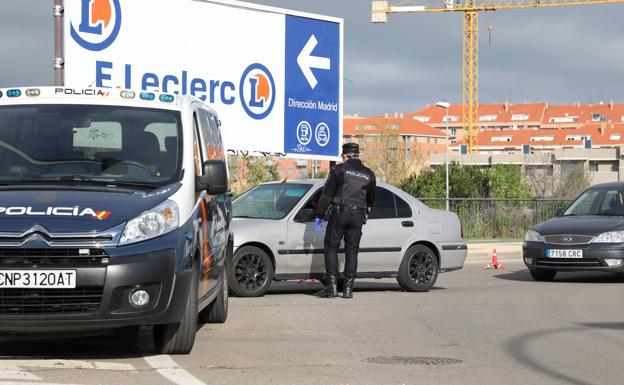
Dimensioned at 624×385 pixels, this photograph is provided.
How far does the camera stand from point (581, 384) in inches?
303

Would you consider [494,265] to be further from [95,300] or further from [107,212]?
[95,300]

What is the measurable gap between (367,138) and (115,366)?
107 m

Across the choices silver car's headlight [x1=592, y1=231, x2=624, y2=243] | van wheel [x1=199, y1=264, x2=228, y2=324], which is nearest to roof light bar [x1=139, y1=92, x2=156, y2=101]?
van wheel [x1=199, y1=264, x2=228, y2=324]

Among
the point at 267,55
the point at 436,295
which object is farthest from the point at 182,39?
the point at 436,295

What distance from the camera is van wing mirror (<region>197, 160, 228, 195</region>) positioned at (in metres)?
9.03

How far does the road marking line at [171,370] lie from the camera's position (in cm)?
750

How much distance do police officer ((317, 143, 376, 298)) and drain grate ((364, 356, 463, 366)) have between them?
5.05 meters

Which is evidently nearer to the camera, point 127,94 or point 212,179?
point 212,179

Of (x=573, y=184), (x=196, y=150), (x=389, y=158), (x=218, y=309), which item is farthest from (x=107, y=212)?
(x=389, y=158)

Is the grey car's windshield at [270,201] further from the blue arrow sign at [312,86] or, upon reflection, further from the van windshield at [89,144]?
the blue arrow sign at [312,86]

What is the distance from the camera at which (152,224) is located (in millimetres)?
8125

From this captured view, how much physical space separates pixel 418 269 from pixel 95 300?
8004 millimetres

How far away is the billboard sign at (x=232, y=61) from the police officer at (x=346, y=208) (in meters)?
6.92

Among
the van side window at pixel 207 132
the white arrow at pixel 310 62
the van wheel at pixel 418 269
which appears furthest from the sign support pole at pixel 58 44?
the van side window at pixel 207 132
